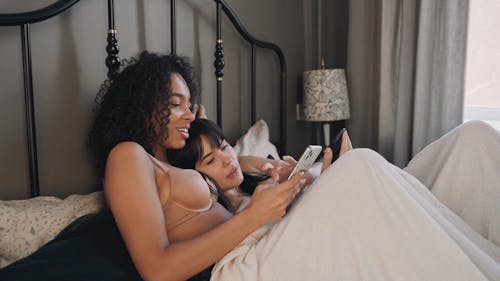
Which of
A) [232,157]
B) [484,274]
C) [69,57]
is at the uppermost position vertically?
[69,57]

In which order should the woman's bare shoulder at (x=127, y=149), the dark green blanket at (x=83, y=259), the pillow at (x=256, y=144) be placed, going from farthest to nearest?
the pillow at (x=256, y=144) → the woman's bare shoulder at (x=127, y=149) → the dark green blanket at (x=83, y=259)

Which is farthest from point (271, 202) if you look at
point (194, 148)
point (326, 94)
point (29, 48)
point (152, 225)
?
point (326, 94)

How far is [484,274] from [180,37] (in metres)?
1.31

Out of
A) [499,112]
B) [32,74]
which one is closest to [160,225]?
[32,74]

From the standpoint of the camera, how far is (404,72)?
2049 mm

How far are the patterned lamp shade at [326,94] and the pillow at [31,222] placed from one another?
1266 mm

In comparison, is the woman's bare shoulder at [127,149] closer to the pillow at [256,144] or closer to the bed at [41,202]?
the bed at [41,202]

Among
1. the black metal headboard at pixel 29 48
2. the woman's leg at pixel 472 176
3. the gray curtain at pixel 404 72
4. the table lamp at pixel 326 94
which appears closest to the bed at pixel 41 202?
the black metal headboard at pixel 29 48

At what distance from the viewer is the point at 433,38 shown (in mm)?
1948

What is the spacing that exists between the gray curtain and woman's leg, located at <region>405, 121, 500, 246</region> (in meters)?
0.66

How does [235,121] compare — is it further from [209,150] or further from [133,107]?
[133,107]

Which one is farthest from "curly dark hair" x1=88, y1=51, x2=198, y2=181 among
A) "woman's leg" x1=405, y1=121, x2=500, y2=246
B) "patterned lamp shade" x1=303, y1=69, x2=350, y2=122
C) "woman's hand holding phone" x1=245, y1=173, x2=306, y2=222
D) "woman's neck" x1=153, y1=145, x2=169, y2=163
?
"patterned lamp shade" x1=303, y1=69, x2=350, y2=122

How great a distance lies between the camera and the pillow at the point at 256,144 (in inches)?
69.5

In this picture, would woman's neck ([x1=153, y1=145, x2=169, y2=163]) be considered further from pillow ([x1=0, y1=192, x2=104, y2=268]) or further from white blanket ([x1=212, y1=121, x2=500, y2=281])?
white blanket ([x1=212, y1=121, x2=500, y2=281])
